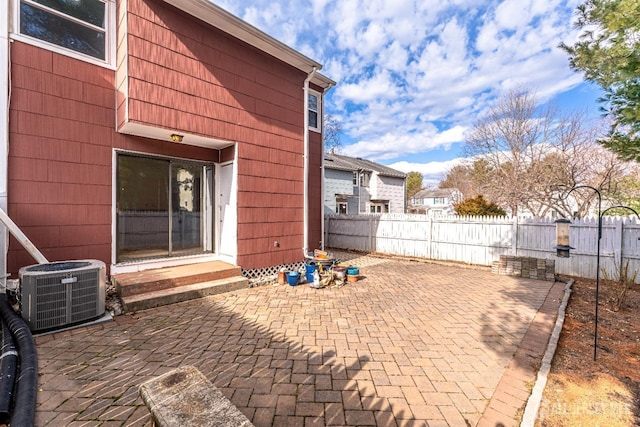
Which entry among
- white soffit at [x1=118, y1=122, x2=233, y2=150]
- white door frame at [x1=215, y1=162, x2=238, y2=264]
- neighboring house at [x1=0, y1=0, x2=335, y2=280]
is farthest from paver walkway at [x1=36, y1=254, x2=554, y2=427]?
white soffit at [x1=118, y1=122, x2=233, y2=150]

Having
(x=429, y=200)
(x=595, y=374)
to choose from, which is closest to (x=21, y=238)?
(x=595, y=374)

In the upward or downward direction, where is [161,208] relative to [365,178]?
downward

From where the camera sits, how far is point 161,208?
6.03 meters

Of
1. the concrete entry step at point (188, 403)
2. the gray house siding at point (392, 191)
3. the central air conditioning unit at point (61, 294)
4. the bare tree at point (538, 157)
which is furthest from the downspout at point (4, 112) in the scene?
the gray house siding at point (392, 191)

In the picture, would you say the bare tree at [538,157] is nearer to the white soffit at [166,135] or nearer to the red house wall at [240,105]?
the red house wall at [240,105]

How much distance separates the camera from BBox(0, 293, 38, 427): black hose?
1.98 metres

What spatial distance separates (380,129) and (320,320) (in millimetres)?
29374

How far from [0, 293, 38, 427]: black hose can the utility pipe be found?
75cm

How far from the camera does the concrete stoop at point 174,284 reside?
14.8 ft

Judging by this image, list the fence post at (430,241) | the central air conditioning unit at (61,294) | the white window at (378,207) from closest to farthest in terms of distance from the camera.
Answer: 1. the central air conditioning unit at (61,294)
2. the fence post at (430,241)
3. the white window at (378,207)

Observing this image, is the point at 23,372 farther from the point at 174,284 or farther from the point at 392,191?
the point at 392,191

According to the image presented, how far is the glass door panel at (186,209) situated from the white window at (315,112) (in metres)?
4.51

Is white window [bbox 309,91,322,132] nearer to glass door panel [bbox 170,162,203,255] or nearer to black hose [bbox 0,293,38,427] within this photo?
glass door panel [bbox 170,162,203,255]

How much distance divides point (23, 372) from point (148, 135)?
172 inches
